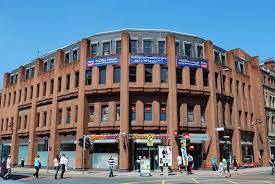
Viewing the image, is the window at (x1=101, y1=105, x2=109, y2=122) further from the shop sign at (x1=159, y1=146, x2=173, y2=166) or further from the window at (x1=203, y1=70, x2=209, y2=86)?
the window at (x1=203, y1=70, x2=209, y2=86)

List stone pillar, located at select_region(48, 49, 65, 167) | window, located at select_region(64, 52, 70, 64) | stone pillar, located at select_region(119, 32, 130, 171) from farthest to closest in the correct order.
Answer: window, located at select_region(64, 52, 70, 64) → stone pillar, located at select_region(48, 49, 65, 167) → stone pillar, located at select_region(119, 32, 130, 171)

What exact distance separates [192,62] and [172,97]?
5.55 m

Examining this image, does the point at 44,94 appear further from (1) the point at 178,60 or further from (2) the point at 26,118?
(1) the point at 178,60

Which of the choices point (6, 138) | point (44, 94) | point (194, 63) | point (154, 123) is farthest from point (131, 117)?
point (6, 138)

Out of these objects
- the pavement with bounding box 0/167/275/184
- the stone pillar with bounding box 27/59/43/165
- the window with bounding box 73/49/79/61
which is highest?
the window with bounding box 73/49/79/61

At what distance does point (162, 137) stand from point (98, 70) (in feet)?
36.5

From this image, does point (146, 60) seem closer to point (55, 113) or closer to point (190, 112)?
point (190, 112)

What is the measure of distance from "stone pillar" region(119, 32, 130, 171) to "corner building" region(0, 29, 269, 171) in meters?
0.11

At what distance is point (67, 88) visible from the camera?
4253 cm

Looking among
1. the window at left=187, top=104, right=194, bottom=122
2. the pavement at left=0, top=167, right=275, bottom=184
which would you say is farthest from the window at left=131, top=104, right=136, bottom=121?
the pavement at left=0, top=167, right=275, bottom=184

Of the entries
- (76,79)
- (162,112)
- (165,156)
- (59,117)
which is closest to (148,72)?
(162,112)

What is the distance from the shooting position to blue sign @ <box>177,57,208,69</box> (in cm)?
3882

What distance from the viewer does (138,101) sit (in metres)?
37.8

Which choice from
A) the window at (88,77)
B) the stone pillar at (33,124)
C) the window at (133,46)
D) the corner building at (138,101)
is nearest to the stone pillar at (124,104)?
the corner building at (138,101)
